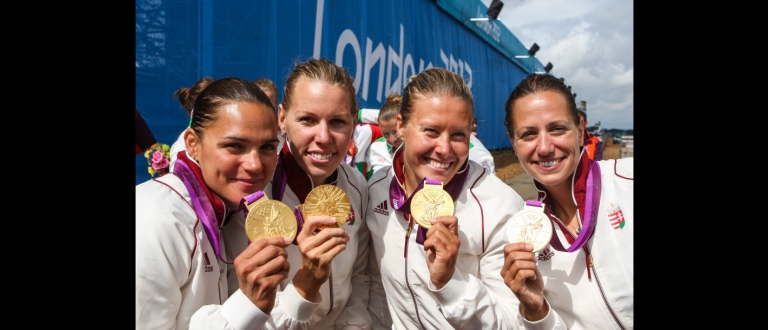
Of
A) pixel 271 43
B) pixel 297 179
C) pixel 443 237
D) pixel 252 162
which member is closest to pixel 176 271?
pixel 252 162

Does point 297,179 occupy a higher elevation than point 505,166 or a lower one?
lower

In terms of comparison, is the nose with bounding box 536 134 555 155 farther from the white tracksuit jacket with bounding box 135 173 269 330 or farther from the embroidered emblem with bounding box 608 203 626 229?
the white tracksuit jacket with bounding box 135 173 269 330

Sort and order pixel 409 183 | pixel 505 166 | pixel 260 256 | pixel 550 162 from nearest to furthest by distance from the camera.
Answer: pixel 260 256, pixel 550 162, pixel 409 183, pixel 505 166

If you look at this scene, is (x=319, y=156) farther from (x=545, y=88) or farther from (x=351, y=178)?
(x=545, y=88)

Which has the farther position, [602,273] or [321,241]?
[602,273]

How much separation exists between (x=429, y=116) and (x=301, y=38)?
4.53 m

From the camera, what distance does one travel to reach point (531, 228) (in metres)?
2.14

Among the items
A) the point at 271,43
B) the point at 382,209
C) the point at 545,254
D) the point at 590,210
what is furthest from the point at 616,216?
the point at 271,43

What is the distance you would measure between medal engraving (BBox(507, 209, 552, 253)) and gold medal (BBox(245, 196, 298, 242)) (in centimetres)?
101

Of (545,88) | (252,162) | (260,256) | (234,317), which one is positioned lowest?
(234,317)

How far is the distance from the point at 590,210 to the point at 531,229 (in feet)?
1.00

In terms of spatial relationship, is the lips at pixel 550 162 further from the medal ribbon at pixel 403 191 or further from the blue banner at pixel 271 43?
the blue banner at pixel 271 43

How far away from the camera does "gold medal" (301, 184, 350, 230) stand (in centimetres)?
231

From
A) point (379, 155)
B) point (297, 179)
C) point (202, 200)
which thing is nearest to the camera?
point (202, 200)
